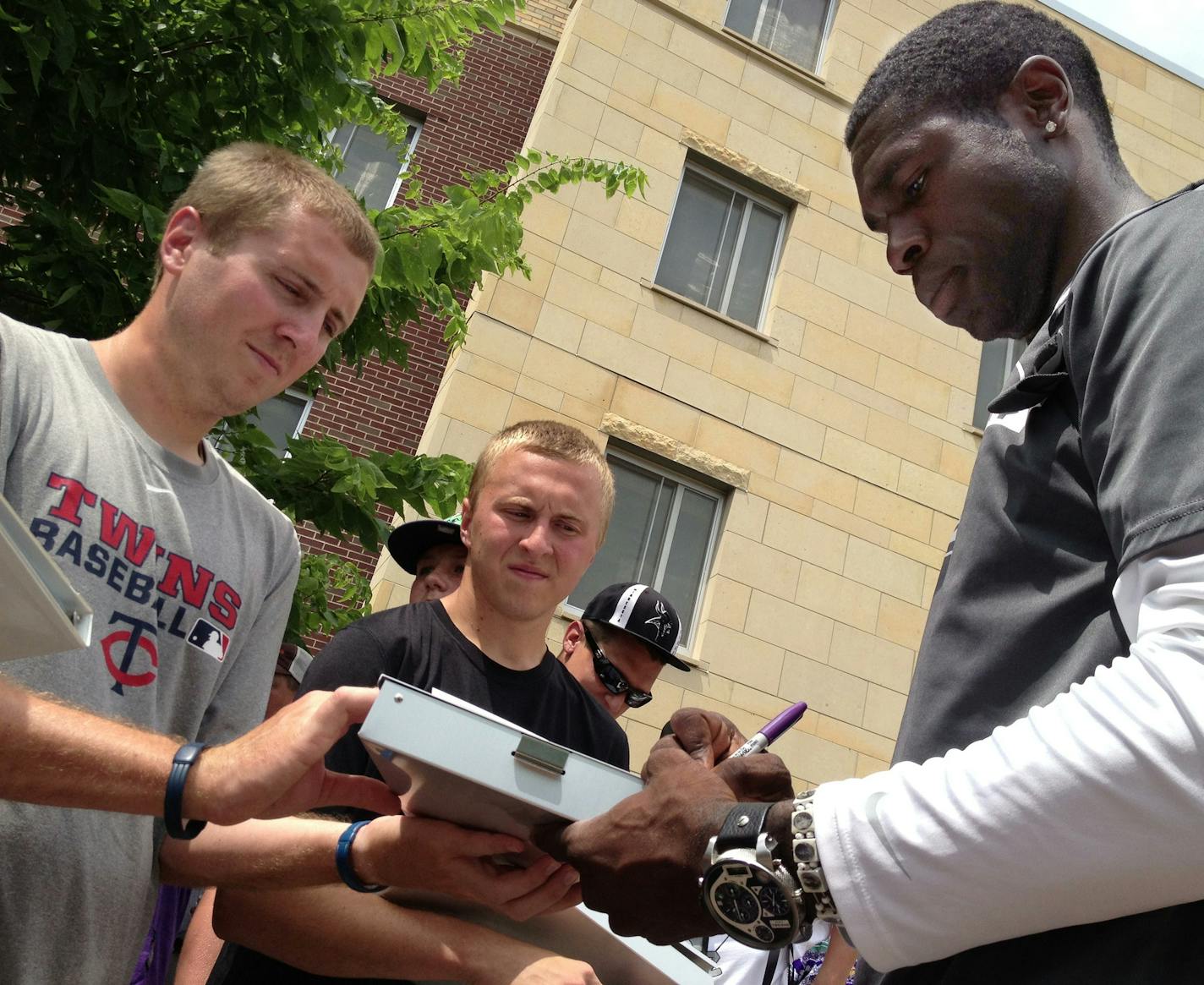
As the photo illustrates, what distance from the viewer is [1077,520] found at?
1351mm

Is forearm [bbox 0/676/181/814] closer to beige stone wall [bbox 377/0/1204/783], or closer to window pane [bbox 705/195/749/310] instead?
beige stone wall [bbox 377/0/1204/783]

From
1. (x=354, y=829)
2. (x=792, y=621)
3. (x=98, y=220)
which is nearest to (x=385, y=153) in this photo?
(x=792, y=621)

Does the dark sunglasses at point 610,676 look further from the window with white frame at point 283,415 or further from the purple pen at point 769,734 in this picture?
the window with white frame at point 283,415

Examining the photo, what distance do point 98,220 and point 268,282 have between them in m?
3.07

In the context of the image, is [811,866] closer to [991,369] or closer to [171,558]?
[171,558]

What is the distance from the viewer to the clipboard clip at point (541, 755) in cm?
150

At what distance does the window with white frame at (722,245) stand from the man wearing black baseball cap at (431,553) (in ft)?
22.4

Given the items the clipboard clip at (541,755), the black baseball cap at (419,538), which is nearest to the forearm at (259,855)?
the clipboard clip at (541,755)

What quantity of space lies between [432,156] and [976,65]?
11.2 metres

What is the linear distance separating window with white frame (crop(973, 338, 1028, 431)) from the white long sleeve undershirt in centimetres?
1162

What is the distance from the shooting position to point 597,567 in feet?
33.1

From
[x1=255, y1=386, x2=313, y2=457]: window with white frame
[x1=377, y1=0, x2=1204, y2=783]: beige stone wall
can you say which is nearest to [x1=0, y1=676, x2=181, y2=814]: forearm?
[x1=377, y1=0, x2=1204, y2=783]: beige stone wall

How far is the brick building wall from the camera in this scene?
35.7 feet

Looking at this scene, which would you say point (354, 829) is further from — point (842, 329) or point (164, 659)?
point (842, 329)
